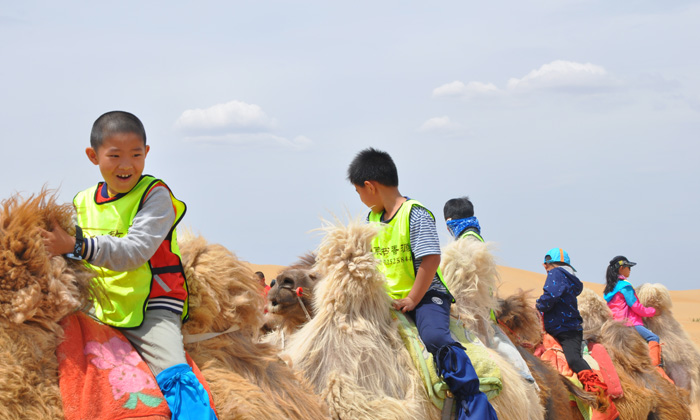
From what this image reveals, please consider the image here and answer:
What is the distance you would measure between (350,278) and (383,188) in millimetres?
815

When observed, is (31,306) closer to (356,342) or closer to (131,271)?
(131,271)

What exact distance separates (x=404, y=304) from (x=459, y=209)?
10.1 feet

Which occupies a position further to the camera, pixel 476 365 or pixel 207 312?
pixel 476 365

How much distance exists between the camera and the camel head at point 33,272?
2643mm

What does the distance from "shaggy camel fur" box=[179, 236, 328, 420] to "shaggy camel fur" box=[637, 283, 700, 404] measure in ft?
27.6

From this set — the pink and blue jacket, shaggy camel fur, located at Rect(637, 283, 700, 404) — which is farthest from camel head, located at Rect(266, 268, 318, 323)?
shaggy camel fur, located at Rect(637, 283, 700, 404)

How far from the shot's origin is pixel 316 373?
168 inches

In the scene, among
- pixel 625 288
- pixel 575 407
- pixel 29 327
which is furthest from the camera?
pixel 625 288

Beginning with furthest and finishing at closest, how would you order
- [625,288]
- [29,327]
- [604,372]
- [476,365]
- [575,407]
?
[625,288] → [604,372] → [575,407] → [476,365] → [29,327]

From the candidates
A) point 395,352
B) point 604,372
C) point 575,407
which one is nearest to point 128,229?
point 395,352

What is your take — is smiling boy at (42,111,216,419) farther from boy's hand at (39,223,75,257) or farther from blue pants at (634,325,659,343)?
blue pants at (634,325,659,343)

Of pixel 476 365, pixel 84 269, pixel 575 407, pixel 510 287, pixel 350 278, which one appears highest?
pixel 84 269

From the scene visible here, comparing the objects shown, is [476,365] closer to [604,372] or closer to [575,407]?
[575,407]

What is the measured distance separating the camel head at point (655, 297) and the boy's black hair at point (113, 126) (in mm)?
9617
